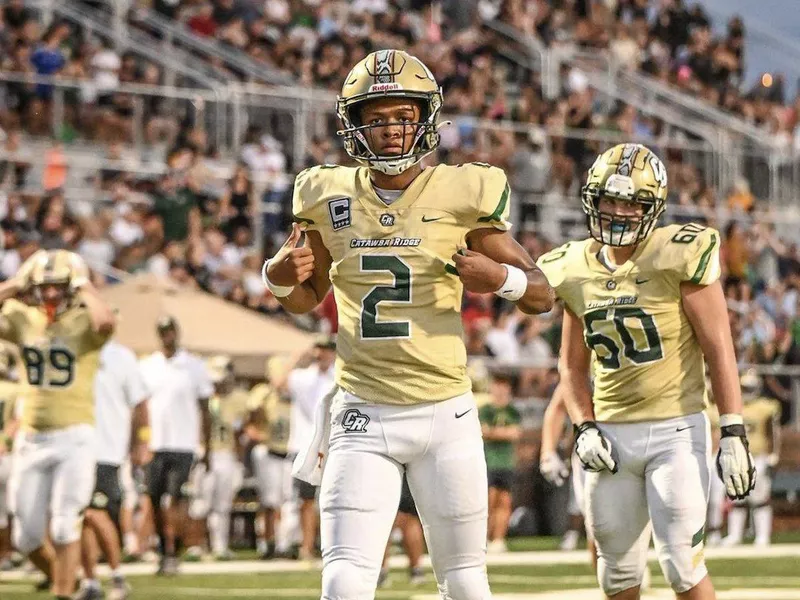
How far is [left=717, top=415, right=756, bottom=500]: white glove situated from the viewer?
6.11 meters

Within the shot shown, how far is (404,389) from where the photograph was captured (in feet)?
17.4

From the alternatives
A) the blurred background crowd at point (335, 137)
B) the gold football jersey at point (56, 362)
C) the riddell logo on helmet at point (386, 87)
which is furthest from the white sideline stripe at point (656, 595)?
the blurred background crowd at point (335, 137)

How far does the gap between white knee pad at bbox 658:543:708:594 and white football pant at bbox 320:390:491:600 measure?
42.4 inches

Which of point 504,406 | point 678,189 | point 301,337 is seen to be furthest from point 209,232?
point 678,189

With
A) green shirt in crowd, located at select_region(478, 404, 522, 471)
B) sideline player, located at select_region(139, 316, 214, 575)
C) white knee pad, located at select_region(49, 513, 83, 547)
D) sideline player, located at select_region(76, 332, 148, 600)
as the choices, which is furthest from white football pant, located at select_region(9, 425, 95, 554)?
green shirt in crowd, located at select_region(478, 404, 522, 471)

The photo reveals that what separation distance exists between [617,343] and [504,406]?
28.6 ft

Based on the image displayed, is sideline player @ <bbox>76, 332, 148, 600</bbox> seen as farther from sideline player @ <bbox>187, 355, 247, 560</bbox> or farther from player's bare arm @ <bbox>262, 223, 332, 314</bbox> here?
player's bare arm @ <bbox>262, 223, 332, 314</bbox>

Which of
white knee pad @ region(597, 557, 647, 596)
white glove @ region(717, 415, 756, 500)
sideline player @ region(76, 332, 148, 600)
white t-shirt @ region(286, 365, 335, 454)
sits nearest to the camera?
white glove @ region(717, 415, 756, 500)

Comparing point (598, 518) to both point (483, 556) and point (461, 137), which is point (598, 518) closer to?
point (483, 556)

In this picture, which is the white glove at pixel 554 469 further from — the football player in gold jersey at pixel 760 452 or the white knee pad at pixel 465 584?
→ the football player in gold jersey at pixel 760 452

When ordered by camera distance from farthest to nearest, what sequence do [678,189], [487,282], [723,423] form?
1. [678,189]
2. [723,423]
3. [487,282]

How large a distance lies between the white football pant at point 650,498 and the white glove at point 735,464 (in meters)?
0.15

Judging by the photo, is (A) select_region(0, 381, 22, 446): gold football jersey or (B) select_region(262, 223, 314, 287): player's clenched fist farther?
(A) select_region(0, 381, 22, 446): gold football jersey

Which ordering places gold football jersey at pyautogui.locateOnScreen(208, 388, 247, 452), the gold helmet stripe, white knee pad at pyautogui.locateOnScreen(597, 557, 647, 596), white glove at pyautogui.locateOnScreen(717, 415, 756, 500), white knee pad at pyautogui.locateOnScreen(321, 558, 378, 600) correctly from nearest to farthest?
white knee pad at pyautogui.locateOnScreen(321, 558, 378, 600) < white glove at pyautogui.locateOnScreen(717, 415, 756, 500) < white knee pad at pyautogui.locateOnScreen(597, 557, 647, 596) < the gold helmet stripe < gold football jersey at pyautogui.locateOnScreen(208, 388, 247, 452)
